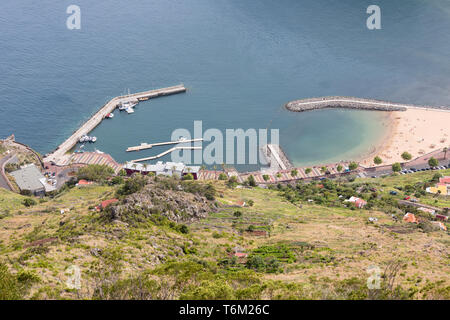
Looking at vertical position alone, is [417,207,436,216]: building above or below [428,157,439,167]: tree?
below

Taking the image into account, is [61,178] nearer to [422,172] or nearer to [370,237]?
[370,237]

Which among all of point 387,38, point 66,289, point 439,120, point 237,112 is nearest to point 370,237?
point 66,289

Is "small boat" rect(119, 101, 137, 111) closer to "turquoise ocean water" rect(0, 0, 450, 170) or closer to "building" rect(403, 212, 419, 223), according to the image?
"turquoise ocean water" rect(0, 0, 450, 170)

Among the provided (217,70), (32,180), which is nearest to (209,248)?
(32,180)

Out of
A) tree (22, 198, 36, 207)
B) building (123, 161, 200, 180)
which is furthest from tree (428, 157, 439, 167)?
tree (22, 198, 36, 207)

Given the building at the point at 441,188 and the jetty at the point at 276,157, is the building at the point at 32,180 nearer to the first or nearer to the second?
the jetty at the point at 276,157

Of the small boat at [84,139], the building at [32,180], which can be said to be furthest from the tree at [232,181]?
the small boat at [84,139]
